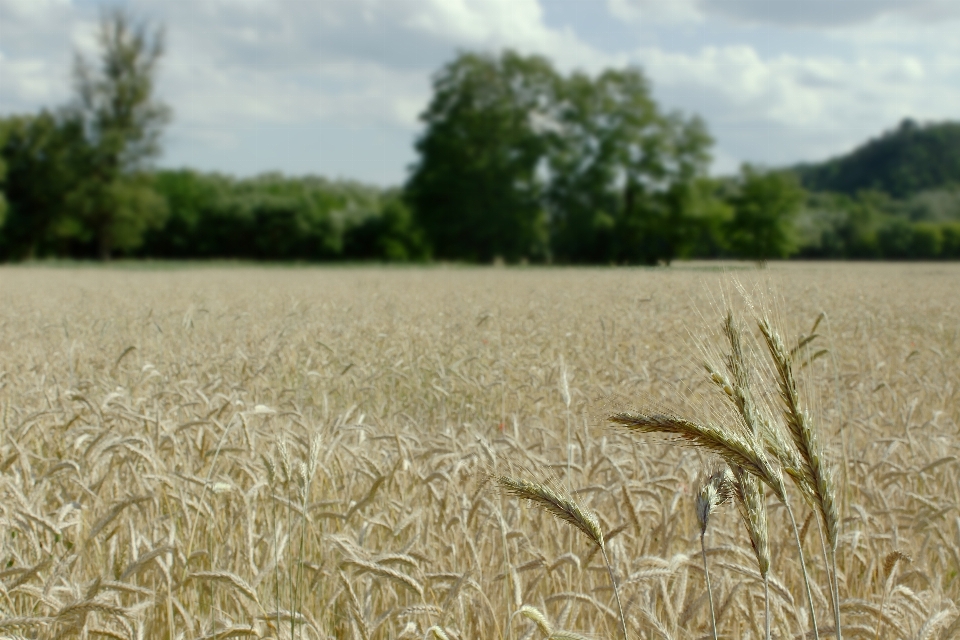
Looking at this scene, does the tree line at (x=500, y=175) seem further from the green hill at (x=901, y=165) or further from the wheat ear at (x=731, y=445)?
the green hill at (x=901, y=165)

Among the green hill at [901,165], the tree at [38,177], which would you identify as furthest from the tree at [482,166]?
the green hill at [901,165]

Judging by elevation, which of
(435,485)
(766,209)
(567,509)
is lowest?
(435,485)

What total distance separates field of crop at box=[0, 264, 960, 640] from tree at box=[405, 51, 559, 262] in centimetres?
3804

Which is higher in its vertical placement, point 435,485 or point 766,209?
point 766,209

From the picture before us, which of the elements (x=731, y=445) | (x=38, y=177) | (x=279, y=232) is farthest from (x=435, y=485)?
(x=279, y=232)

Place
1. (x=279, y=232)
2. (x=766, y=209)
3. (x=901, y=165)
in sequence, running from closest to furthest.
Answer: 1. (x=766, y=209)
2. (x=279, y=232)
3. (x=901, y=165)

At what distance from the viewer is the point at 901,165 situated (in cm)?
10581

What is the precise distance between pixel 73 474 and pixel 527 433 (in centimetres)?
239

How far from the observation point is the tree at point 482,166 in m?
46.1

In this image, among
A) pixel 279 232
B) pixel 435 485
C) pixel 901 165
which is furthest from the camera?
pixel 901 165

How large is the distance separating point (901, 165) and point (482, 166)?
8162 cm

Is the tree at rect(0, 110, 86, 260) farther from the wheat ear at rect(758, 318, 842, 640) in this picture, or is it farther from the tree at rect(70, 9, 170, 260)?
the wheat ear at rect(758, 318, 842, 640)

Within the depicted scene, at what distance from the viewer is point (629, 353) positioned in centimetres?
664

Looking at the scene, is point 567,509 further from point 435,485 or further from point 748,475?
point 435,485
